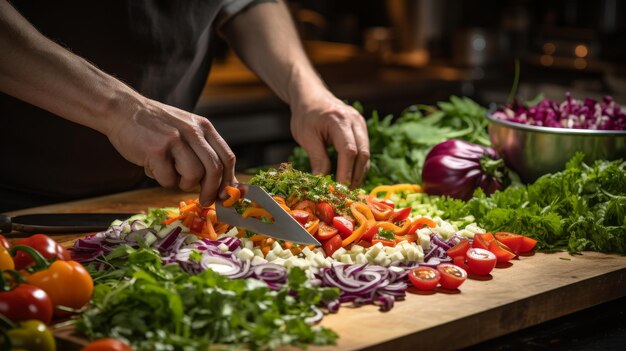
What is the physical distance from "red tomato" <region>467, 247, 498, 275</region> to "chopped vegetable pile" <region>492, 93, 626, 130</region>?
2.98 feet

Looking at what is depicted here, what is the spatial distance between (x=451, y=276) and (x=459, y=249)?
19 centimetres

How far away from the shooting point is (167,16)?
315cm

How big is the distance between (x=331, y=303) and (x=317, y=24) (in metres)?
5.02

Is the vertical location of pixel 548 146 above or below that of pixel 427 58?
above

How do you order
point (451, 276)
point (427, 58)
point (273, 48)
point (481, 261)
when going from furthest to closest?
1. point (427, 58)
2. point (273, 48)
3. point (481, 261)
4. point (451, 276)

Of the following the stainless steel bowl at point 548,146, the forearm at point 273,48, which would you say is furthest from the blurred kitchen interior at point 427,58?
the stainless steel bowl at point 548,146

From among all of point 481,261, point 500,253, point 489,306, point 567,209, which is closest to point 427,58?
point 567,209

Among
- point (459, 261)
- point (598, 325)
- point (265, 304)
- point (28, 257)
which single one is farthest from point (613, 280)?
point (28, 257)

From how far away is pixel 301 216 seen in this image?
2.37m

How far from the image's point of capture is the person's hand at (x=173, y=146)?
86.3 inches

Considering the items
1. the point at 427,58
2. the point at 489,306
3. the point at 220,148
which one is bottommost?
the point at 427,58

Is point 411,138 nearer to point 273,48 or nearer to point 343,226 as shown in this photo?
point 273,48

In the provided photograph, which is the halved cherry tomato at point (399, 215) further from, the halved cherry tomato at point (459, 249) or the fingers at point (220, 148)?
the fingers at point (220, 148)

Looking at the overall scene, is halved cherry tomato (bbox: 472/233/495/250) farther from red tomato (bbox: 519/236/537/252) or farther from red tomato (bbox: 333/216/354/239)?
Result: red tomato (bbox: 333/216/354/239)
